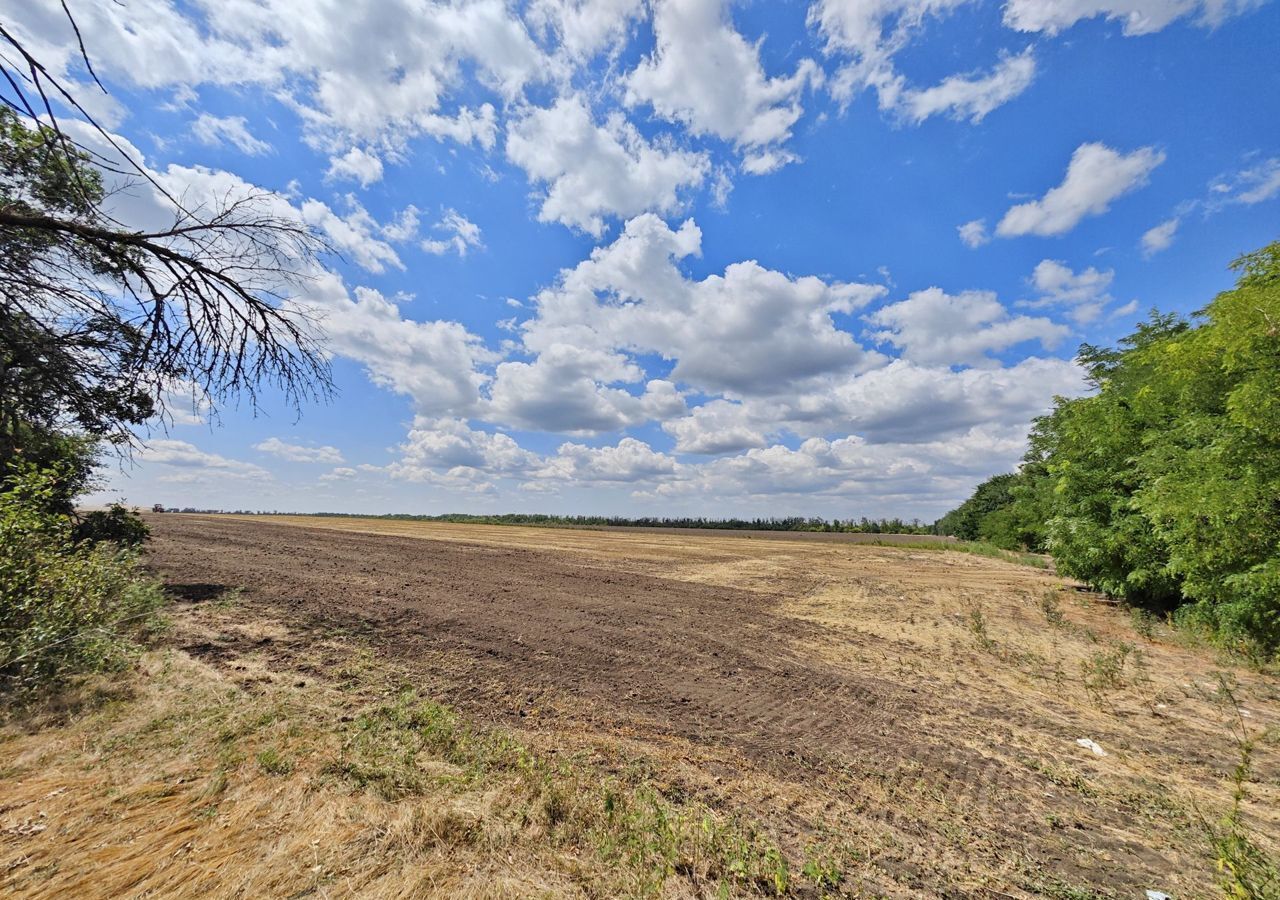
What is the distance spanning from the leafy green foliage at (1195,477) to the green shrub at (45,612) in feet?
53.0

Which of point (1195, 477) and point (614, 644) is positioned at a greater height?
point (1195, 477)

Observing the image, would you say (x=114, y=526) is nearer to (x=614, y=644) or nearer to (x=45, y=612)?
(x=45, y=612)

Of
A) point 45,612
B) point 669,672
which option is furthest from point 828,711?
point 45,612

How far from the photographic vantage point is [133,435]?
611cm

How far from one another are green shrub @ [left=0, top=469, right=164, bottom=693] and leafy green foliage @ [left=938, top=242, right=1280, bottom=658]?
16159 millimetres

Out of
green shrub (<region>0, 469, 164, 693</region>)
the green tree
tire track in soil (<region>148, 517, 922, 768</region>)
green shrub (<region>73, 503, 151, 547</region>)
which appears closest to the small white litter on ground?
tire track in soil (<region>148, 517, 922, 768</region>)

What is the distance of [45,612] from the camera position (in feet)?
16.7

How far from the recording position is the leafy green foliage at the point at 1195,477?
26.3 feet

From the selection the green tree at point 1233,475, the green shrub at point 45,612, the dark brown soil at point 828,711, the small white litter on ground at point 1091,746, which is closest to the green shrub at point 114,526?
the dark brown soil at point 828,711

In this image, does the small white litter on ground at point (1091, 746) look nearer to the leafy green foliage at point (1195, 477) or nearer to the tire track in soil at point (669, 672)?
the tire track in soil at point (669, 672)

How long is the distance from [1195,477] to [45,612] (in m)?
17.8

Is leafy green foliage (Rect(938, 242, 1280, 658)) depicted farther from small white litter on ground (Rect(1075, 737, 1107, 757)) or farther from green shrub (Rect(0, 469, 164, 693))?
green shrub (Rect(0, 469, 164, 693))

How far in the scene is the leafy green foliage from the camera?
8023 millimetres

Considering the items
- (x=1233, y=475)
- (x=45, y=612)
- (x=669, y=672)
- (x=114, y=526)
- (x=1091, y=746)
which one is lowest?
(x=1091, y=746)
